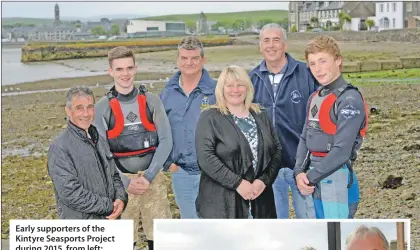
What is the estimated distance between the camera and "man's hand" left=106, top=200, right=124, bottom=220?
3.76 metres

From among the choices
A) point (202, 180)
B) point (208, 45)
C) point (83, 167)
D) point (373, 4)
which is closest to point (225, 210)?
point (202, 180)

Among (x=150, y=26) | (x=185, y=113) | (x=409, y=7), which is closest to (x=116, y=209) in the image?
(x=185, y=113)

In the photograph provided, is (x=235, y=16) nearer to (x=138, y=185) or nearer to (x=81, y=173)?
(x=138, y=185)

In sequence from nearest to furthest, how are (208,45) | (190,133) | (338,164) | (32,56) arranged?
1. (338,164)
2. (190,133)
3. (208,45)
4. (32,56)

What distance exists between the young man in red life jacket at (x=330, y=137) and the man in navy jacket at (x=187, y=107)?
1.81 ft

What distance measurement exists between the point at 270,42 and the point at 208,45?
677 millimetres

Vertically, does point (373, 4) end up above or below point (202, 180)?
above

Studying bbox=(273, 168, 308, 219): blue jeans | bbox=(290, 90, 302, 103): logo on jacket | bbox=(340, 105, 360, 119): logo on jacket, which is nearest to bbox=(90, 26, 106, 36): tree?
bbox=(290, 90, 302, 103): logo on jacket

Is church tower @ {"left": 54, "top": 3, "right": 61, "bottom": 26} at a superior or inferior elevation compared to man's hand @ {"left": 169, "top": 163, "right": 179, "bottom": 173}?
superior

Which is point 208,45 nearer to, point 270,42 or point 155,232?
point 270,42

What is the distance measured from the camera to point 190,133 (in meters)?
3.82
